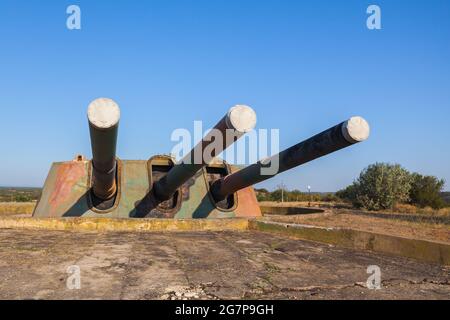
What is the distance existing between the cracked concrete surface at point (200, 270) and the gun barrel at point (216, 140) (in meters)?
1.08

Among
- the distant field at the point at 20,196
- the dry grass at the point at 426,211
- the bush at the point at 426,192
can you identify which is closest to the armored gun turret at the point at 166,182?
the distant field at the point at 20,196

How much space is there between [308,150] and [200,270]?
2510mm

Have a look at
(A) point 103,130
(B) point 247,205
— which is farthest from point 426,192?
(A) point 103,130

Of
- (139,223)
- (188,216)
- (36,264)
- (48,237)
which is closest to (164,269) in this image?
(36,264)

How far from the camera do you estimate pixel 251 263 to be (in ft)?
12.2

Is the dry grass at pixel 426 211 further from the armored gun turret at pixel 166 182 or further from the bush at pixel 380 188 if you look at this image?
the armored gun turret at pixel 166 182

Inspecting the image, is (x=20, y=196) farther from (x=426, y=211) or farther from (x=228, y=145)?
(x=228, y=145)

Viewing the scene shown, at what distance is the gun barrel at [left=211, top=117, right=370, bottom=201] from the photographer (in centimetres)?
462

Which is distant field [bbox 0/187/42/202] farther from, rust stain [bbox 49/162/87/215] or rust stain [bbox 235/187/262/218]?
rust stain [bbox 235/187/262/218]

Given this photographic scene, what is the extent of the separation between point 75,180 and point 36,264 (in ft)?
16.7

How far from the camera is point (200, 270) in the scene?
336 cm

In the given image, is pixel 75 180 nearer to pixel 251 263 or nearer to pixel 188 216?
pixel 188 216

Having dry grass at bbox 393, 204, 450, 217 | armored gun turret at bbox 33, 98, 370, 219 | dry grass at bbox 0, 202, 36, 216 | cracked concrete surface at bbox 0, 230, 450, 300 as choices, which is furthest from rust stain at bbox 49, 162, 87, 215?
dry grass at bbox 393, 204, 450, 217

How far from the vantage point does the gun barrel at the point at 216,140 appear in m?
4.34
